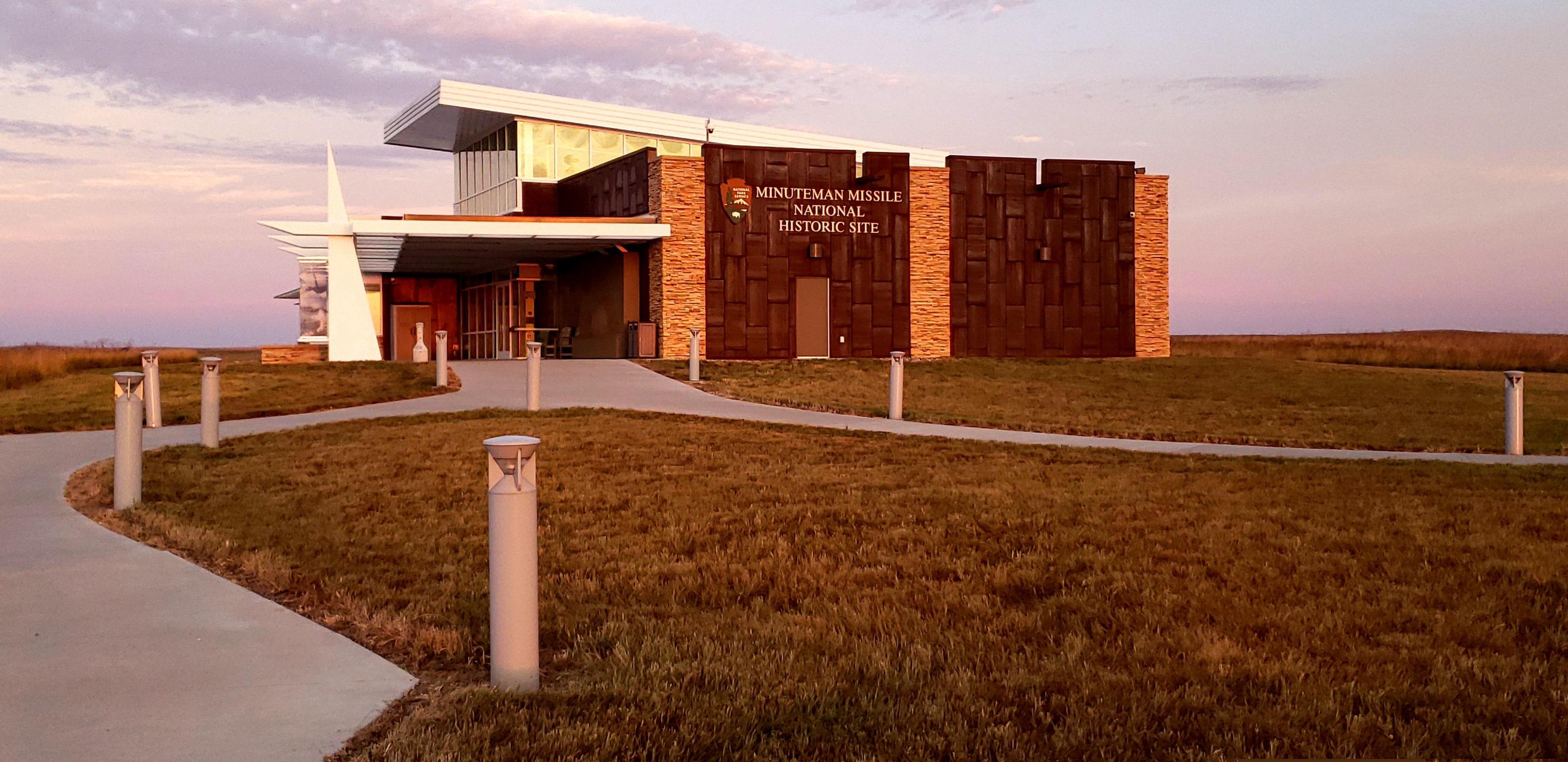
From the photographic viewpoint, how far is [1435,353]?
40.7m

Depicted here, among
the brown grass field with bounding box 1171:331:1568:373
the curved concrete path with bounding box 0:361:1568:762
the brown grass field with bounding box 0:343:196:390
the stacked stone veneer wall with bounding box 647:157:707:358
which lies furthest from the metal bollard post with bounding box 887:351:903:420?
the brown grass field with bounding box 1171:331:1568:373

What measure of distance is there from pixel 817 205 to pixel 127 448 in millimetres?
26239

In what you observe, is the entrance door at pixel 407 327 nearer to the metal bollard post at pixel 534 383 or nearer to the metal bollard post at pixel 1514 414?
the metal bollard post at pixel 534 383

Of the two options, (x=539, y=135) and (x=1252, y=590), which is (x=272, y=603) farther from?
(x=539, y=135)

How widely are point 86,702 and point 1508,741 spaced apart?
5.28m

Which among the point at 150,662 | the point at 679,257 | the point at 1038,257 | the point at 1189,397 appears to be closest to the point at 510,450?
the point at 150,662

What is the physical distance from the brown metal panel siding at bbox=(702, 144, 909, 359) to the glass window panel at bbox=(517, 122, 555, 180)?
10.7 metres

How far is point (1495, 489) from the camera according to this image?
35.3 feet

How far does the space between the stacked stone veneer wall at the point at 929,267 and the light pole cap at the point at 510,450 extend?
30.8 meters

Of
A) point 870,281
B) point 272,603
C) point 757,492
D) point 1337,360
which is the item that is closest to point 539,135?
point 870,281

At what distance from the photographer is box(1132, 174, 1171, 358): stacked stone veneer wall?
37.7 meters

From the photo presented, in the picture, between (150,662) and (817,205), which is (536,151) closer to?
(817,205)

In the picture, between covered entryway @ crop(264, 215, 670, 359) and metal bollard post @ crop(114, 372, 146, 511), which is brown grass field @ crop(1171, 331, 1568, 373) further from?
metal bollard post @ crop(114, 372, 146, 511)

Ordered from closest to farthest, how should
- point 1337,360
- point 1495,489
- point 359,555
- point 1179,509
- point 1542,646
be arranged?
point 1542,646 < point 359,555 < point 1179,509 < point 1495,489 < point 1337,360
